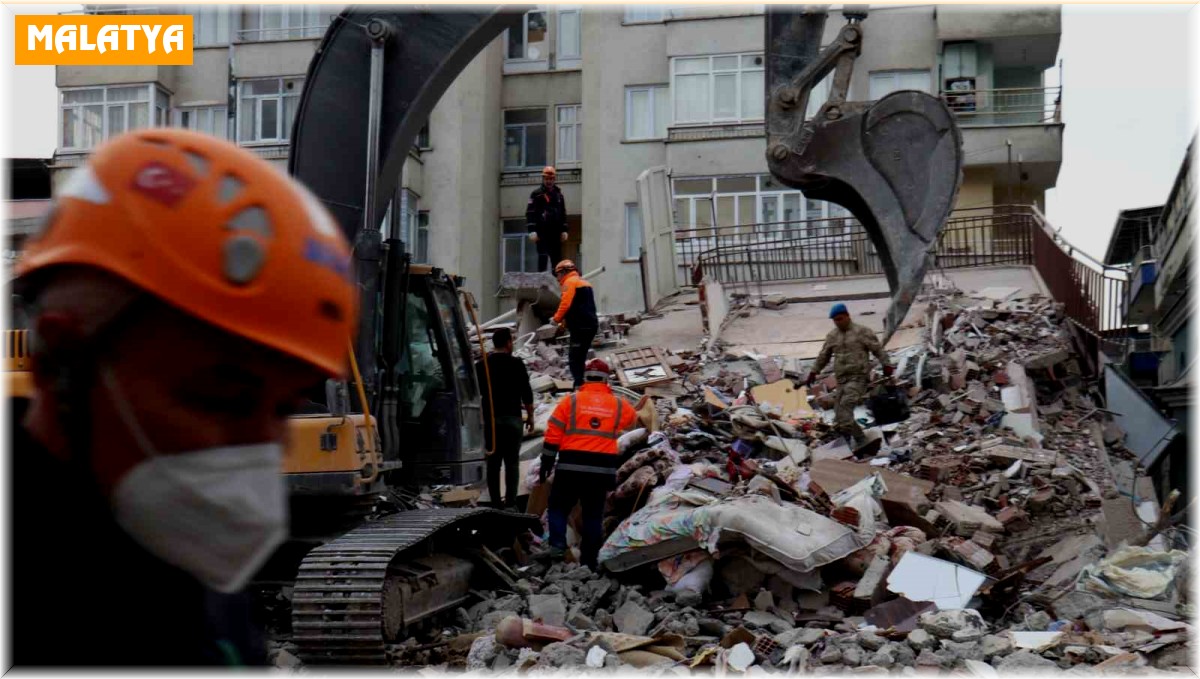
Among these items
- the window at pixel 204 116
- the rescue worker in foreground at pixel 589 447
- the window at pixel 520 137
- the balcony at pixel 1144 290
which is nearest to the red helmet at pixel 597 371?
the rescue worker in foreground at pixel 589 447

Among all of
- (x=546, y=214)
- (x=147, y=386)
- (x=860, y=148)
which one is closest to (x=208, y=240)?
(x=147, y=386)

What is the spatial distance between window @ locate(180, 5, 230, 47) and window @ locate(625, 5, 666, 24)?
33.2 feet

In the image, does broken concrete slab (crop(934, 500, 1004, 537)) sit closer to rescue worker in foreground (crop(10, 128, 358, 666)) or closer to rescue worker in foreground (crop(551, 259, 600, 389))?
rescue worker in foreground (crop(551, 259, 600, 389))

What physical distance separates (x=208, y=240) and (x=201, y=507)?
30 cm

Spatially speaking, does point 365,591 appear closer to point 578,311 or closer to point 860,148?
point 860,148

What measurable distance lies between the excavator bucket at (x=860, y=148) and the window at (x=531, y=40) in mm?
29490

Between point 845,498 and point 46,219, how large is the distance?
32.9 ft

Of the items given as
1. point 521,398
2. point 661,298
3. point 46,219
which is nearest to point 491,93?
point 661,298

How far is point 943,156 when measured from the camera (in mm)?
8344

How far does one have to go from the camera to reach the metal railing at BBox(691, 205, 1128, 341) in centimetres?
2142

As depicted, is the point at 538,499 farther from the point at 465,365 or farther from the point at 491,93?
the point at 491,93

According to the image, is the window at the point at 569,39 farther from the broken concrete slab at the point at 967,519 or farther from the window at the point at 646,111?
the broken concrete slab at the point at 967,519

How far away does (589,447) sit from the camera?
10000 millimetres

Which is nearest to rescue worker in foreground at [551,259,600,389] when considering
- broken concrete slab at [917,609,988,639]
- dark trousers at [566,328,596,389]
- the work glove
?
dark trousers at [566,328,596,389]
